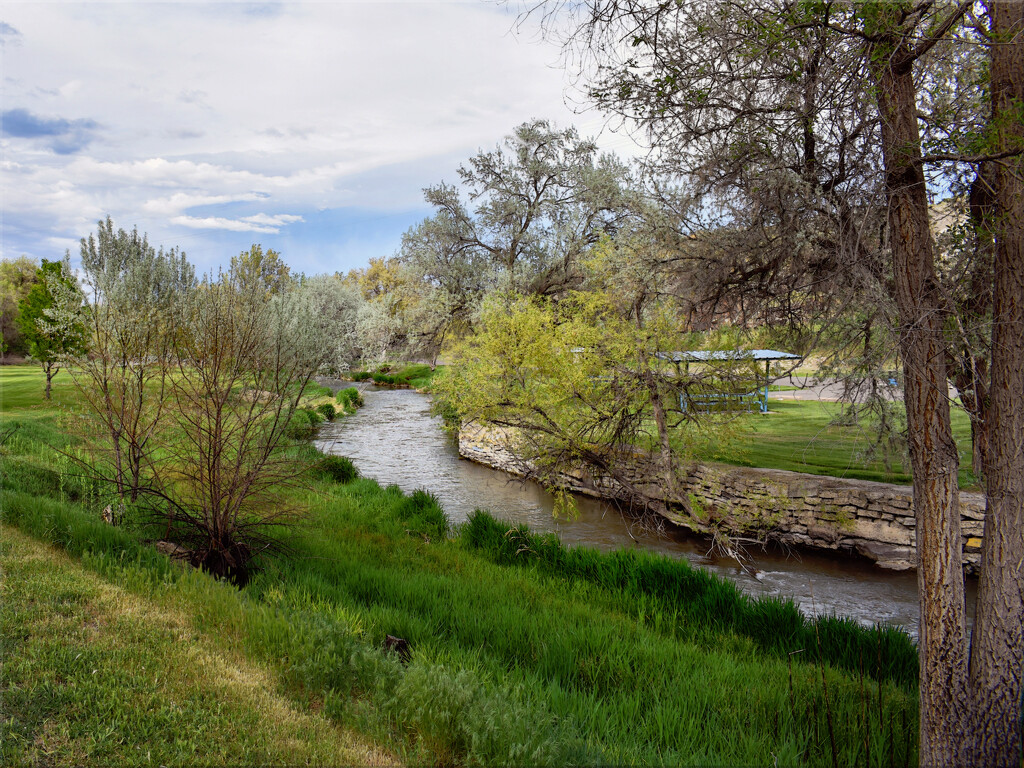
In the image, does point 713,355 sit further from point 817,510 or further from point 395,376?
point 395,376

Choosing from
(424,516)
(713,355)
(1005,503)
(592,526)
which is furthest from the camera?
(592,526)

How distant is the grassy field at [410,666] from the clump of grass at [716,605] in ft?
0.09

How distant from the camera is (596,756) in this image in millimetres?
3117

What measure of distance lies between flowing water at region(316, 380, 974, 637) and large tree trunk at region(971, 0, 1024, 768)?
3.97 feet

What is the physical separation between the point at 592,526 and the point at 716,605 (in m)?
5.27

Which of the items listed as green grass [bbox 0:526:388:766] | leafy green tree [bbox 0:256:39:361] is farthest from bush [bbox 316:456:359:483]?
leafy green tree [bbox 0:256:39:361]

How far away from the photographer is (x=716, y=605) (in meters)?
6.55

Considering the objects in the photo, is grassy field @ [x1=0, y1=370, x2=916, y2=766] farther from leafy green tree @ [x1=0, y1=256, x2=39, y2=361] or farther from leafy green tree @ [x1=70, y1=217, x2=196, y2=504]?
leafy green tree @ [x1=0, y1=256, x2=39, y2=361]

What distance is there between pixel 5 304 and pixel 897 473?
50.7m

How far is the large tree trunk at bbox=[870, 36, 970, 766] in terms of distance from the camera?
3816 millimetres

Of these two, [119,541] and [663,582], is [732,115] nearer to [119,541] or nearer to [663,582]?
[663,582]

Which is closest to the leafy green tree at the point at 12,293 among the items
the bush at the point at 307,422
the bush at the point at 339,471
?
the bush at the point at 307,422

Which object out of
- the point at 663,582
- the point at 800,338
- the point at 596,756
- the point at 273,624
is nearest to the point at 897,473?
the point at 800,338

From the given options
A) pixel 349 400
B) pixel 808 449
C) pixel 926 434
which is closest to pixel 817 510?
pixel 808 449
